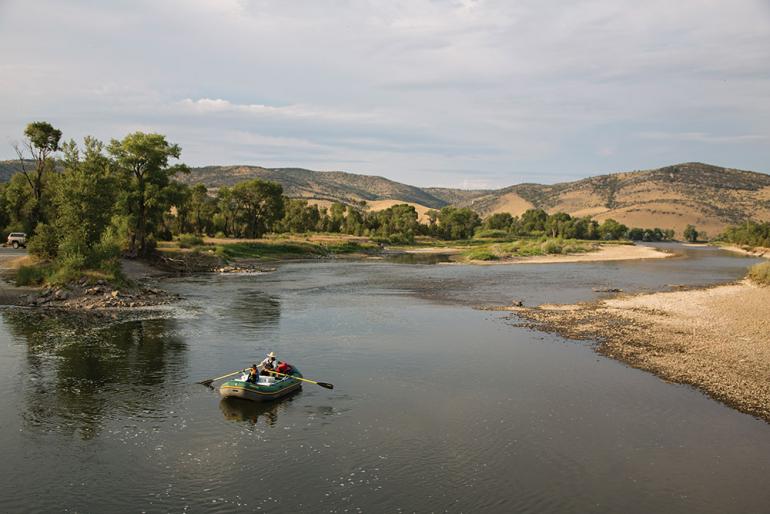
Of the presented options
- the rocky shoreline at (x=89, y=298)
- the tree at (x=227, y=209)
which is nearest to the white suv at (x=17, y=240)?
the rocky shoreline at (x=89, y=298)

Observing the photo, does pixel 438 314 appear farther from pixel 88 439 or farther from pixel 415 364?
pixel 88 439

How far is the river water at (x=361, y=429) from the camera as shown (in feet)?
61.6

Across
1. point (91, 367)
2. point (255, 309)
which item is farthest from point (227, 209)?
point (91, 367)

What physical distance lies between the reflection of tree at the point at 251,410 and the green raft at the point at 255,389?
0.28m

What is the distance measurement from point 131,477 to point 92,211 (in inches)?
1847

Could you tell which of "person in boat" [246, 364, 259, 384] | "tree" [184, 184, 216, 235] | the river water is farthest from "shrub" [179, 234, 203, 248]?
"person in boat" [246, 364, 259, 384]

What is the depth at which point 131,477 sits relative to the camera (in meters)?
19.6

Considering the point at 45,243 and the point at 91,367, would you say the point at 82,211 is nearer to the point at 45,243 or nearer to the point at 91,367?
the point at 45,243

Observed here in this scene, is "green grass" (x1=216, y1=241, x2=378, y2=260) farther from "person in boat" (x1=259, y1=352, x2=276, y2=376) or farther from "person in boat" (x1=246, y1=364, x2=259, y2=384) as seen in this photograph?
"person in boat" (x1=246, y1=364, x2=259, y2=384)

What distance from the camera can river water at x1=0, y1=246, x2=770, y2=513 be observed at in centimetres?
1878

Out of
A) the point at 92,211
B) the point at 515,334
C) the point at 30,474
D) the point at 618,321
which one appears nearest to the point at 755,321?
the point at 618,321

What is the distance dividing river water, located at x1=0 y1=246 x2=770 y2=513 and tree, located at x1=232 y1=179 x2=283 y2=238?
340ft

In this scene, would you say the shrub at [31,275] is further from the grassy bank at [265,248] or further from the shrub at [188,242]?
the shrub at [188,242]

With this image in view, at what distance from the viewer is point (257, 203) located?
14850cm
